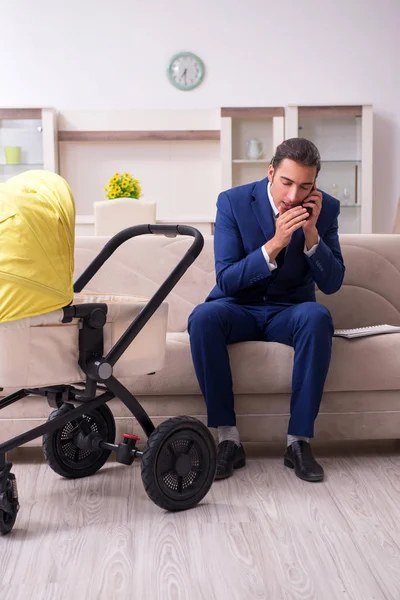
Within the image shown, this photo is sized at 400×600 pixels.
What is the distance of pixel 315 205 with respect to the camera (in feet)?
7.90

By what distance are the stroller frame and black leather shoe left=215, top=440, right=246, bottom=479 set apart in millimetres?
248

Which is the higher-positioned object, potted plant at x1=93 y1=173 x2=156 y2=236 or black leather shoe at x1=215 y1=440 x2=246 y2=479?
potted plant at x1=93 y1=173 x2=156 y2=236

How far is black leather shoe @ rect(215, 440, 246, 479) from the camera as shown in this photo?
2.31 metres

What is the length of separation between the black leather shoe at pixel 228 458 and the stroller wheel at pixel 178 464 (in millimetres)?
247

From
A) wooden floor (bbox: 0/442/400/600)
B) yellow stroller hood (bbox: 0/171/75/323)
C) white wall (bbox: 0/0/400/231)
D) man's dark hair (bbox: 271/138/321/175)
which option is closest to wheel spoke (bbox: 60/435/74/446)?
wooden floor (bbox: 0/442/400/600)

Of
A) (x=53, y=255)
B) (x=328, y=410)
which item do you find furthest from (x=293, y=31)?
(x=53, y=255)

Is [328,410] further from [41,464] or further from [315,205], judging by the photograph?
[41,464]

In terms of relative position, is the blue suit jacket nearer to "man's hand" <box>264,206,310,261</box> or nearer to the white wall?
"man's hand" <box>264,206,310,261</box>

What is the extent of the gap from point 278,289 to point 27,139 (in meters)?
4.27

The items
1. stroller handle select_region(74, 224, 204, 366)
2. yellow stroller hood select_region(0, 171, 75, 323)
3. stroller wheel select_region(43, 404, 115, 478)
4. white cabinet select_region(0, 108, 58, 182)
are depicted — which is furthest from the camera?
white cabinet select_region(0, 108, 58, 182)

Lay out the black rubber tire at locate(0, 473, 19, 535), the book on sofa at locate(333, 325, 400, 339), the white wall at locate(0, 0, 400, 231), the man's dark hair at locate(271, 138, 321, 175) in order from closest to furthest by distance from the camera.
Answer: the black rubber tire at locate(0, 473, 19, 535)
the man's dark hair at locate(271, 138, 321, 175)
the book on sofa at locate(333, 325, 400, 339)
the white wall at locate(0, 0, 400, 231)

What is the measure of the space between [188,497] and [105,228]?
281 cm

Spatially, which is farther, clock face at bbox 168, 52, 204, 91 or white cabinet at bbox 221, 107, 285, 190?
clock face at bbox 168, 52, 204, 91

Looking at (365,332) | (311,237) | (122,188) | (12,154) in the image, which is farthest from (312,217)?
(12,154)
